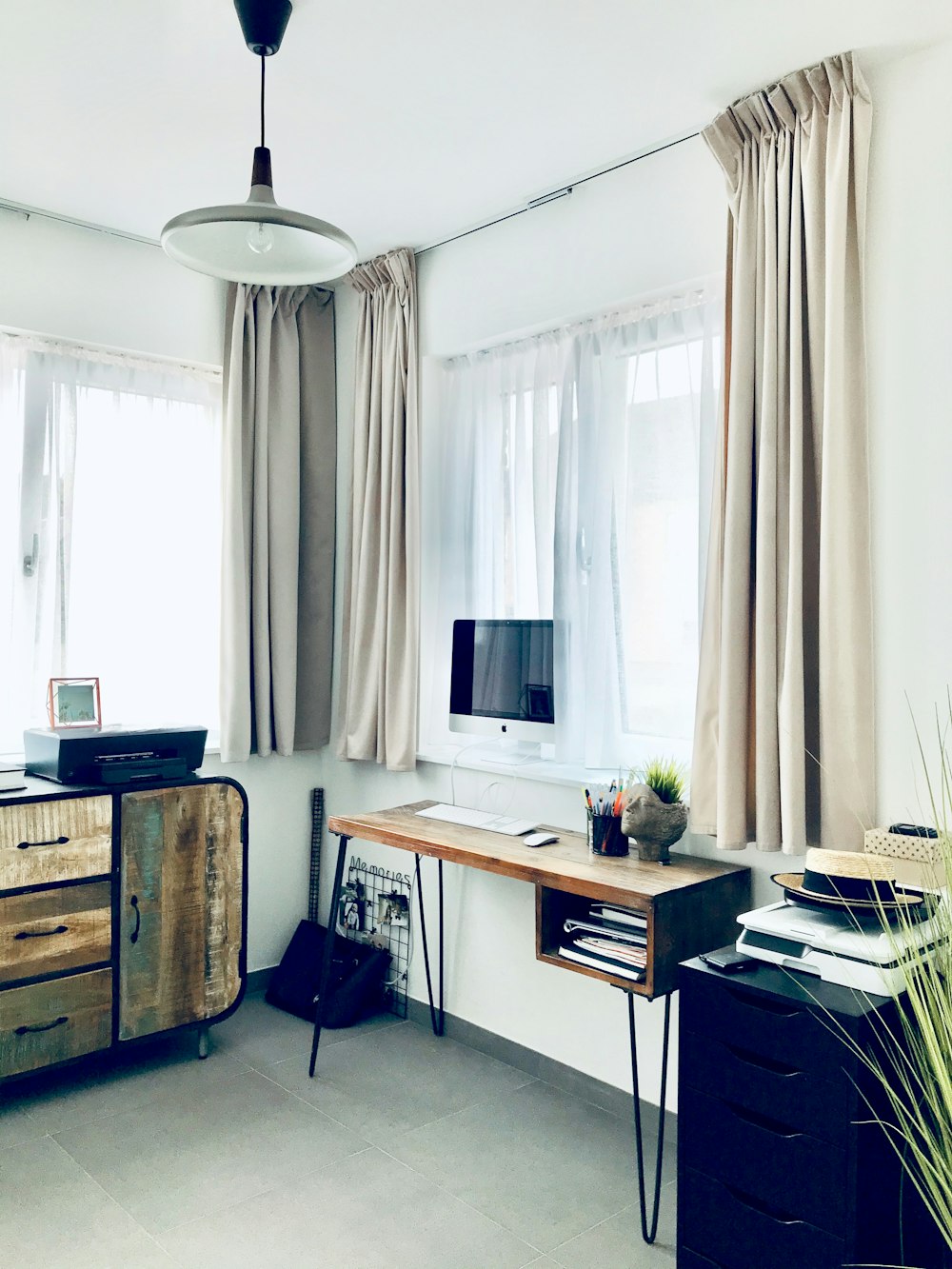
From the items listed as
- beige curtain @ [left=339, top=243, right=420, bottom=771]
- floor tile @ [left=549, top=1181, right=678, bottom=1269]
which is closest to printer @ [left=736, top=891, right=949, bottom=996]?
floor tile @ [left=549, top=1181, right=678, bottom=1269]

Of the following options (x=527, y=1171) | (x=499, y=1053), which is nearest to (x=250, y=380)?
(x=499, y=1053)

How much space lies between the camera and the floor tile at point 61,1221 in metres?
2.11

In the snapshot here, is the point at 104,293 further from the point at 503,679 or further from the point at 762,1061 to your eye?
the point at 762,1061

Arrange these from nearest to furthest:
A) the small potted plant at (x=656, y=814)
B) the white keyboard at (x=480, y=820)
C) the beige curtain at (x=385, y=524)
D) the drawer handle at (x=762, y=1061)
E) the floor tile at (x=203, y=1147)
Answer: the drawer handle at (x=762, y=1061) → the floor tile at (x=203, y=1147) → the small potted plant at (x=656, y=814) → the white keyboard at (x=480, y=820) → the beige curtain at (x=385, y=524)

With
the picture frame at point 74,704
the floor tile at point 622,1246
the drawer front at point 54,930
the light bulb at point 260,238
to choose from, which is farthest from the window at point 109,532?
the floor tile at point 622,1246

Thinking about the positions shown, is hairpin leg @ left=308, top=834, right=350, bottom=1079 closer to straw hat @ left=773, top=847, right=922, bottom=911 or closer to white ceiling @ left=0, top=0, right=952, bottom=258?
straw hat @ left=773, top=847, right=922, bottom=911

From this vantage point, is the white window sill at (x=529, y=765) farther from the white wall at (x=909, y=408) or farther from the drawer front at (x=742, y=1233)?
the drawer front at (x=742, y=1233)

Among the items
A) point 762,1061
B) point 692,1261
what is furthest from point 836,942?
point 692,1261

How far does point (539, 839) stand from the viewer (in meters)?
2.70

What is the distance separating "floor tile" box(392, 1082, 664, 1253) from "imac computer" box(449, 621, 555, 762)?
1040mm

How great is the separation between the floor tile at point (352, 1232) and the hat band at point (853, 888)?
1045 millimetres

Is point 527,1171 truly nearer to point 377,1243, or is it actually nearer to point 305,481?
point 377,1243

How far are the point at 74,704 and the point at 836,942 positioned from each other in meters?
2.44

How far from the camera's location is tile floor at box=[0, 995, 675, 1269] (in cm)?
217
